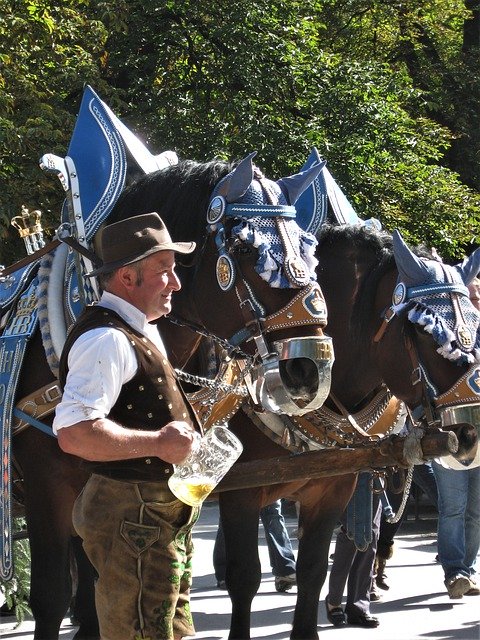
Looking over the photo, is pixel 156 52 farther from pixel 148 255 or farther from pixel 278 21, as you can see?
pixel 148 255

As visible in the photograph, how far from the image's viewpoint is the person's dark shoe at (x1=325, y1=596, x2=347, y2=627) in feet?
23.8

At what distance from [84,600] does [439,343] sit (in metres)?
1.89

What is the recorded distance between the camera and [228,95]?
1456 cm

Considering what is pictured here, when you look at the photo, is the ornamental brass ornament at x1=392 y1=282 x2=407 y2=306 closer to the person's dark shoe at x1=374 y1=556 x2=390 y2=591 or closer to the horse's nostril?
the horse's nostril

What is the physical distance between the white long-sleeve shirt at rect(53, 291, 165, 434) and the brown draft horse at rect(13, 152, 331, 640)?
108cm

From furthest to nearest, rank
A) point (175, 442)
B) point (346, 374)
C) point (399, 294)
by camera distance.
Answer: point (346, 374), point (399, 294), point (175, 442)

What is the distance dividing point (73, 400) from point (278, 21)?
12090mm

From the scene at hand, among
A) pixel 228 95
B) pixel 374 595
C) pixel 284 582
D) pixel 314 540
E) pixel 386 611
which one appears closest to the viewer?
pixel 314 540

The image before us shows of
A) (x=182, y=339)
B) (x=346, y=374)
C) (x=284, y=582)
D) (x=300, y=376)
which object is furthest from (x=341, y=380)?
(x=284, y=582)

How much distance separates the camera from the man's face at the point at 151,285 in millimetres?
3521

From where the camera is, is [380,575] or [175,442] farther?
[380,575]

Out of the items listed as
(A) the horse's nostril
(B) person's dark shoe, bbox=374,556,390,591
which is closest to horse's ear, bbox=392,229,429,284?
(A) the horse's nostril

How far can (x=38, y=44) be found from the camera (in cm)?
1273

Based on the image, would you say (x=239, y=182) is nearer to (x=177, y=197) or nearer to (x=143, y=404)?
(x=177, y=197)
